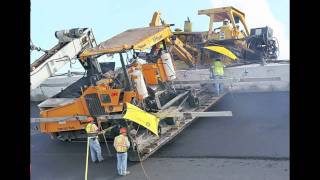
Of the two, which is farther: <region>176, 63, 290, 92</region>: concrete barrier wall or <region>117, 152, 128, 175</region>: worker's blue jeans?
<region>176, 63, 290, 92</region>: concrete barrier wall

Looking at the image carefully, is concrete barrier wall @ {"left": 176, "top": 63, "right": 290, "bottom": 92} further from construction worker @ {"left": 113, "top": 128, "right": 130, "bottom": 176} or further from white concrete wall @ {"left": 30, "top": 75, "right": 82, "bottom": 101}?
construction worker @ {"left": 113, "top": 128, "right": 130, "bottom": 176}

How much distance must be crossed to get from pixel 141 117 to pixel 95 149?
1.69 metres

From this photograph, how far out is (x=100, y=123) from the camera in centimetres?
1041

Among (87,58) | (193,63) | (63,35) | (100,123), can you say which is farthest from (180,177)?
(193,63)

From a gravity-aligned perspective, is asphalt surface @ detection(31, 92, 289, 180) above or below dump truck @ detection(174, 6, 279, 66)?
below

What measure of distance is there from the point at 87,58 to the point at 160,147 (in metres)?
3.05

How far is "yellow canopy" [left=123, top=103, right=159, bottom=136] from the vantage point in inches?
345

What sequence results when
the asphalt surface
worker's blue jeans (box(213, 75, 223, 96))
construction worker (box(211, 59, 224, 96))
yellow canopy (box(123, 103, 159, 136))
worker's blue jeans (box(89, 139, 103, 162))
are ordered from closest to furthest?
1. the asphalt surface
2. yellow canopy (box(123, 103, 159, 136))
3. worker's blue jeans (box(89, 139, 103, 162))
4. worker's blue jeans (box(213, 75, 223, 96))
5. construction worker (box(211, 59, 224, 96))

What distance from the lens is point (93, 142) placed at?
32.6 ft

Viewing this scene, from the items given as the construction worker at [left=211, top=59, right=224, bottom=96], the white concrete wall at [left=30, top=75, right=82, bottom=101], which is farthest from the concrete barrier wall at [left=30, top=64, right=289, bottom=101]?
the white concrete wall at [left=30, top=75, right=82, bottom=101]

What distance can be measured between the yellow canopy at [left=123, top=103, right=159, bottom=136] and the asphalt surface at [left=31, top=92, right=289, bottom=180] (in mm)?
887

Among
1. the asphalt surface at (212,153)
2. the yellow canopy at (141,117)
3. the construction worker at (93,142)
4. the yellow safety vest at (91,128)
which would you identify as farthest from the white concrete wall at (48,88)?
the yellow canopy at (141,117)

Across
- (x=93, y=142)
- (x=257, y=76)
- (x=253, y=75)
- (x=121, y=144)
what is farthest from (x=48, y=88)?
(x=121, y=144)
